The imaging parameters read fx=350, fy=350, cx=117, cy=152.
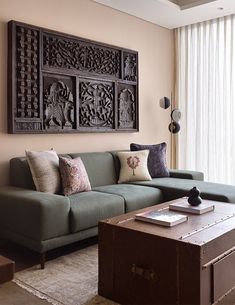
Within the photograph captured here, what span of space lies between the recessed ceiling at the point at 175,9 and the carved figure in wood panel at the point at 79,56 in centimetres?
58

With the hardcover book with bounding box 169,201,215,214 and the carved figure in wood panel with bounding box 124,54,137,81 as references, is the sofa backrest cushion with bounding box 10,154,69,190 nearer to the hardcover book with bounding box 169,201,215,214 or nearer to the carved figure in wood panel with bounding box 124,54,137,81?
the hardcover book with bounding box 169,201,215,214

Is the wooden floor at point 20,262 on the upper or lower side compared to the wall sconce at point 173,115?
lower

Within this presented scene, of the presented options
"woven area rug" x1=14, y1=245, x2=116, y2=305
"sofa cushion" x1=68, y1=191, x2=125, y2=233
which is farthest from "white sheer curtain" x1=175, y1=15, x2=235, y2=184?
"woven area rug" x1=14, y1=245, x2=116, y2=305

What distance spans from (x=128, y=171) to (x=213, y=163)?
159cm

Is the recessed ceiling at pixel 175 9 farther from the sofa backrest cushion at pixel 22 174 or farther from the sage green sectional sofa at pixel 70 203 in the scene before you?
the sofa backrest cushion at pixel 22 174

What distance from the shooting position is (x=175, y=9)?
Answer: 14.8 feet

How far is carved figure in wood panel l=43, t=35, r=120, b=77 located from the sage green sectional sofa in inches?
40.6

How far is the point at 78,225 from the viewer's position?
284 cm

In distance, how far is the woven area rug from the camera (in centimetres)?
220

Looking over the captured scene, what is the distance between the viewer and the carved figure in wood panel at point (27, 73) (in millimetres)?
3457

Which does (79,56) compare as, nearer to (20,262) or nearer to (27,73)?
(27,73)

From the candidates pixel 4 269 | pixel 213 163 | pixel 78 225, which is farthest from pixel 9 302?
pixel 213 163

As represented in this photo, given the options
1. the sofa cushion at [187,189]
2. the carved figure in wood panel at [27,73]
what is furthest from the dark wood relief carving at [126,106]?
the carved figure in wood panel at [27,73]

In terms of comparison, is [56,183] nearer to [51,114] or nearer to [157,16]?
[51,114]
